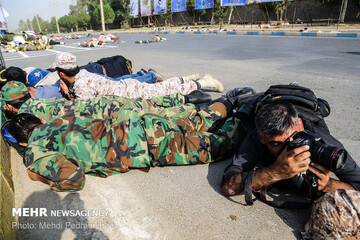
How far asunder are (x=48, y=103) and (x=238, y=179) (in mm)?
2188

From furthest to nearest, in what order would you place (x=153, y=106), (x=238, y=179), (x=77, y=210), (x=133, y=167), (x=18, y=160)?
(x=153, y=106) < (x=18, y=160) < (x=133, y=167) < (x=77, y=210) < (x=238, y=179)

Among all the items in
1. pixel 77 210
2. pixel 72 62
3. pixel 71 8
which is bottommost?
pixel 77 210

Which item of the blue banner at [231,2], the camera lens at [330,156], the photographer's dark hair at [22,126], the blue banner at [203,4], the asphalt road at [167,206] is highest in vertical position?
the blue banner at [203,4]

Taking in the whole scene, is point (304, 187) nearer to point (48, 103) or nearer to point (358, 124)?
point (358, 124)

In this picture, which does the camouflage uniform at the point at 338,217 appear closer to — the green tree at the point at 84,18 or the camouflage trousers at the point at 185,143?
the camouflage trousers at the point at 185,143

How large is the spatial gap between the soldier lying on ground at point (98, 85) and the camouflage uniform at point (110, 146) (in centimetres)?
112

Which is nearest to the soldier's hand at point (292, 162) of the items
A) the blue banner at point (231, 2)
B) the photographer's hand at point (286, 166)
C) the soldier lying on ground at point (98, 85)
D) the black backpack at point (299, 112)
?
the photographer's hand at point (286, 166)

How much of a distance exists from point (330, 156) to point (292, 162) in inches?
7.3

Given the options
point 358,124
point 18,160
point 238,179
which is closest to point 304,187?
point 238,179

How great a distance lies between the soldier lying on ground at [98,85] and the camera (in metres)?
3.00

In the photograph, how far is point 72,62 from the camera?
301 cm

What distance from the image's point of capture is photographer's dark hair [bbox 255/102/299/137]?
136 cm

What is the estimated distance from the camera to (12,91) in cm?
274

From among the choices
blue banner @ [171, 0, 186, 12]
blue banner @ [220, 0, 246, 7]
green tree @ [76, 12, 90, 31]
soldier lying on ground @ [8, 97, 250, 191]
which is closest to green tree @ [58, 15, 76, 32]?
green tree @ [76, 12, 90, 31]
